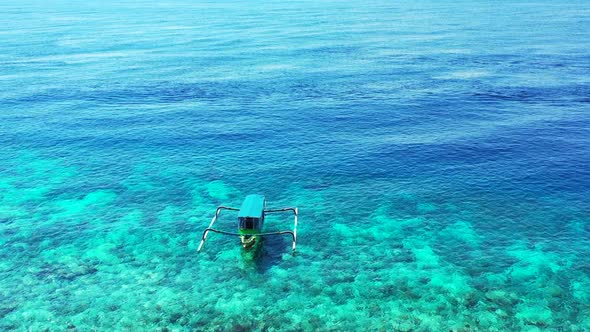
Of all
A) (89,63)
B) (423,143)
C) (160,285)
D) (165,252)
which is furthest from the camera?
(89,63)

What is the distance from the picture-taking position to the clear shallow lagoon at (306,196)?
166 ft

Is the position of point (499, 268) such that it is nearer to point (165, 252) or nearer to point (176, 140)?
point (165, 252)

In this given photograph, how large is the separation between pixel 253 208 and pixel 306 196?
1610 cm

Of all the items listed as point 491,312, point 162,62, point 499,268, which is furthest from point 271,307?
point 162,62

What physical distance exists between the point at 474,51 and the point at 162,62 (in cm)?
11148

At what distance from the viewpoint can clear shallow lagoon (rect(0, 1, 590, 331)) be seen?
166ft

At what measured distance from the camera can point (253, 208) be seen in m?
59.6

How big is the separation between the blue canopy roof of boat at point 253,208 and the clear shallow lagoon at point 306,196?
5.49 m

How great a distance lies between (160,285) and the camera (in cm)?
5375

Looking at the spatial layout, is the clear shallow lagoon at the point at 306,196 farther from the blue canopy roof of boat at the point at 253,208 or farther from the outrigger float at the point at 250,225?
the blue canopy roof of boat at the point at 253,208

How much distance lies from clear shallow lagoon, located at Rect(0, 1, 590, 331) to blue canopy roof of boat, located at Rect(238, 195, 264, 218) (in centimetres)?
549

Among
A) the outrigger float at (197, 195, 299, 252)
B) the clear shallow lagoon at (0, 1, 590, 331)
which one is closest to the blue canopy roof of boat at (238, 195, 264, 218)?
the outrigger float at (197, 195, 299, 252)

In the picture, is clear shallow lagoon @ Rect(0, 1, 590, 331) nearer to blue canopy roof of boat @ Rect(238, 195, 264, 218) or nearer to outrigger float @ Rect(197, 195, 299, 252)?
outrigger float @ Rect(197, 195, 299, 252)

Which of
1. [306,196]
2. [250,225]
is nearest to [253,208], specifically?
[250,225]
